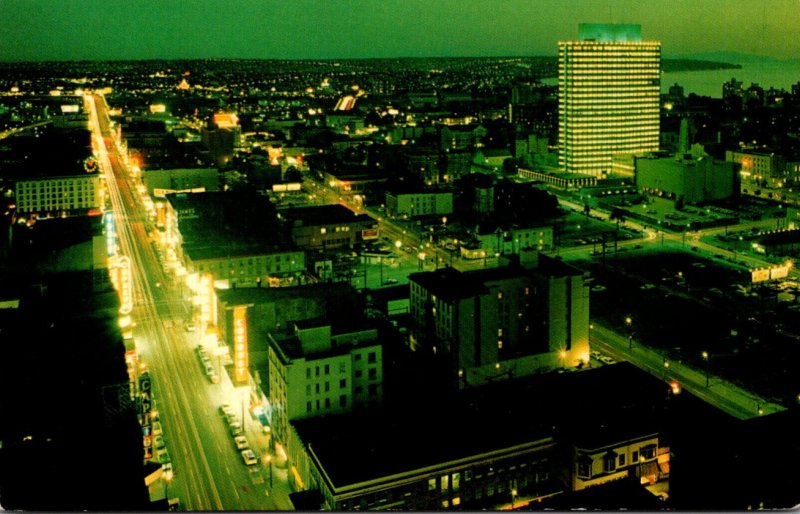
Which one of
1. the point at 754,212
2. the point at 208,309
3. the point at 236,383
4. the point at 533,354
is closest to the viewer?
the point at 236,383

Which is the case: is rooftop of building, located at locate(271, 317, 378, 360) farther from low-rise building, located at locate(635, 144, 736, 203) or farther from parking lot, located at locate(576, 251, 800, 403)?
low-rise building, located at locate(635, 144, 736, 203)

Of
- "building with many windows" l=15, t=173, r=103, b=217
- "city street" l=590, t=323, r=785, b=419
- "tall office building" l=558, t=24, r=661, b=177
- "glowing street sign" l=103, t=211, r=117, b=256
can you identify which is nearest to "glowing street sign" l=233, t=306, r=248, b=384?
"city street" l=590, t=323, r=785, b=419

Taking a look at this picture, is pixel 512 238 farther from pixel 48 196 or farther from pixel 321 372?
pixel 48 196

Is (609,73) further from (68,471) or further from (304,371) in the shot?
(68,471)

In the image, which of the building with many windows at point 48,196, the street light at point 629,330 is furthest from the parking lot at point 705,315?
the building with many windows at point 48,196

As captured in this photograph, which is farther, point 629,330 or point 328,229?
point 328,229

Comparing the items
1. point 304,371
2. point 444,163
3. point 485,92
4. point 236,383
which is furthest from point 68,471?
point 485,92

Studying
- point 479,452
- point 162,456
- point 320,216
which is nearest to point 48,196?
point 320,216

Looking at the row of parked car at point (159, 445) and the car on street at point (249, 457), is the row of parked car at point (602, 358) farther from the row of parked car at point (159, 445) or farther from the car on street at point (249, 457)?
the row of parked car at point (159, 445)
